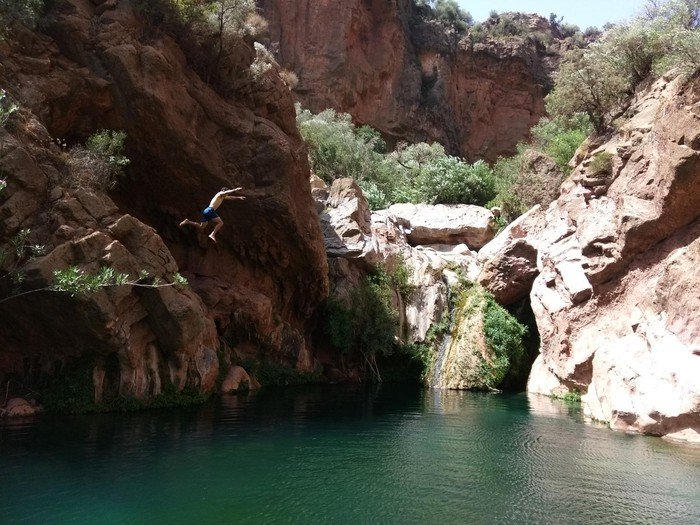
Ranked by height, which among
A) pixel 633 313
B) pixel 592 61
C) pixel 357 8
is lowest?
pixel 633 313

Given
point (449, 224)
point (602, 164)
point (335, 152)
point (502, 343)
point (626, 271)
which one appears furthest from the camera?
point (335, 152)

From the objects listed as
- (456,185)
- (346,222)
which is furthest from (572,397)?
(456,185)

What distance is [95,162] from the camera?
16516mm

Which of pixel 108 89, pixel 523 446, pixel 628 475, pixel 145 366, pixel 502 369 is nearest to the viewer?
pixel 628 475

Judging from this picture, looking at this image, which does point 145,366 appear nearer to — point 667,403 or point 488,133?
point 667,403

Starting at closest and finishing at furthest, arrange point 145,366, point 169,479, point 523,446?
1. point 169,479
2. point 523,446
3. point 145,366

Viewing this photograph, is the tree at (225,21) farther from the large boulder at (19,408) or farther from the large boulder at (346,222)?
the large boulder at (19,408)

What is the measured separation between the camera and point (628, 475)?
34.7 feet

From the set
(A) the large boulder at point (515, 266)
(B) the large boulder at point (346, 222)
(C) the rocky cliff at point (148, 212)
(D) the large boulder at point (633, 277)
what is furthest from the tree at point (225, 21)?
(D) the large boulder at point (633, 277)

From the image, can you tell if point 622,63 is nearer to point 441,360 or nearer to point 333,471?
point 441,360

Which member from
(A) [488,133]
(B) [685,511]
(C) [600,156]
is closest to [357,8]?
(A) [488,133]

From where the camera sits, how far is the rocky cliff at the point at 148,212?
14719mm

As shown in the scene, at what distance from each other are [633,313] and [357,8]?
41.1 m

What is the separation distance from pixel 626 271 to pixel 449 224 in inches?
602
